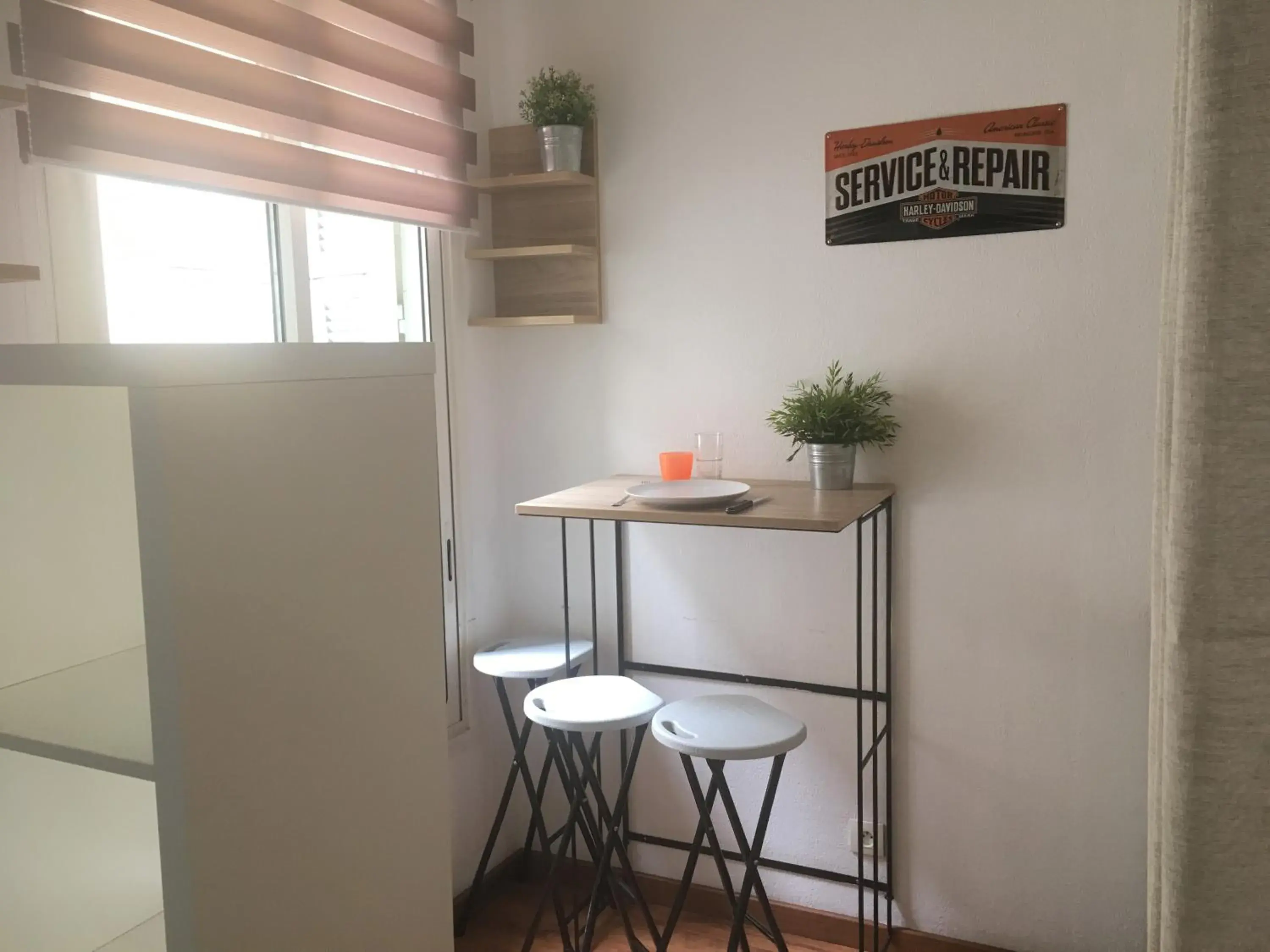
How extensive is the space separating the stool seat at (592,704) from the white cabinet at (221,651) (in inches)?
38.0

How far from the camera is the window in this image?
6.04ft

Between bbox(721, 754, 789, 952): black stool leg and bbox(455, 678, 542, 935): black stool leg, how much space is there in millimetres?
552

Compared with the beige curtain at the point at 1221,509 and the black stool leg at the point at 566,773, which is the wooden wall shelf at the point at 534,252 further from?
the beige curtain at the point at 1221,509

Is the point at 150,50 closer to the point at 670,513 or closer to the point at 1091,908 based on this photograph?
the point at 670,513

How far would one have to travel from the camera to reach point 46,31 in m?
1.53

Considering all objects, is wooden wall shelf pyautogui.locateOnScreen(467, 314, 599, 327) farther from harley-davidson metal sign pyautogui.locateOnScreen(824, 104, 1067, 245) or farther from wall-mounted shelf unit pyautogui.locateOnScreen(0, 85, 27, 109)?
wall-mounted shelf unit pyautogui.locateOnScreen(0, 85, 27, 109)

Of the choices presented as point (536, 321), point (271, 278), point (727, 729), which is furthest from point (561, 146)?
point (727, 729)

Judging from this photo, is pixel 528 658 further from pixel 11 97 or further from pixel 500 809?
pixel 11 97

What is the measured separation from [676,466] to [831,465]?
1.25ft

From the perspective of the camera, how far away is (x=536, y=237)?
2.73 m

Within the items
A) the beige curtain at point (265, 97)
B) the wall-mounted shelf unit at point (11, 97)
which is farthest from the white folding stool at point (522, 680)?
the wall-mounted shelf unit at point (11, 97)

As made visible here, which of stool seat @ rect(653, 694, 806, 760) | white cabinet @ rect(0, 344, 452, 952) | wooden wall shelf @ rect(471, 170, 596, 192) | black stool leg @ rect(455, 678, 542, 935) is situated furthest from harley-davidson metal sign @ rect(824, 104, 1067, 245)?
white cabinet @ rect(0, 344, 452, 952)

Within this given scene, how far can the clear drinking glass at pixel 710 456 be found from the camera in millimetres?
2490

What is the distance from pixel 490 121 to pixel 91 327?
4.58 ft
